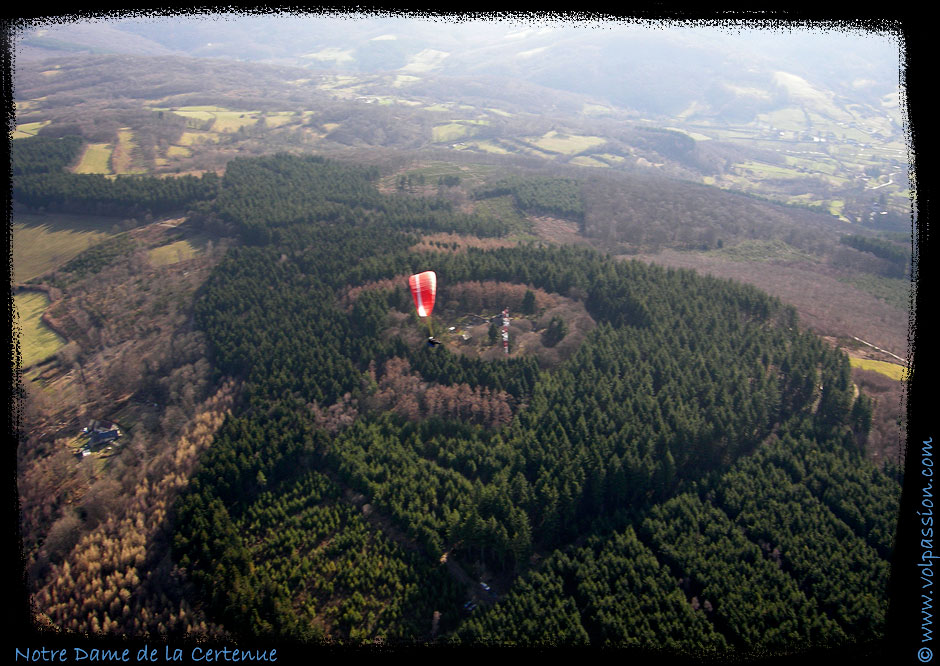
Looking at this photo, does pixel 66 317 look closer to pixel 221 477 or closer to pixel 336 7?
pixel 221 477

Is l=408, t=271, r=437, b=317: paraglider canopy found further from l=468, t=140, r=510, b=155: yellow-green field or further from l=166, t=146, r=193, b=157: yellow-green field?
l=468, t=140, r=510, b=155: yellow-green field

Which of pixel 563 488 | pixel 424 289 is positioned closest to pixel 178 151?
pixel 424 289

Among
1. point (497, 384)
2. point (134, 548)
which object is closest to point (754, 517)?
point (497, 384)

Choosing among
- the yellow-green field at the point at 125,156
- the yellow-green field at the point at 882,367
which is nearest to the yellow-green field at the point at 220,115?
the yellow-green field at the point at 125,156

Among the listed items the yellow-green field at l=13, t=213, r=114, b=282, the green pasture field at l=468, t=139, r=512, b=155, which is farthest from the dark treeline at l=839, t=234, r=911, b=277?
the yellow-green field at l=13, t=213, r=114, b=282

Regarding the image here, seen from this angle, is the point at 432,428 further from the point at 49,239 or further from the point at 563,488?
the point at 49,239

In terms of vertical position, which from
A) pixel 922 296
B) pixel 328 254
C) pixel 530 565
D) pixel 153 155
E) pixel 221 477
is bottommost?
pixel 530 565

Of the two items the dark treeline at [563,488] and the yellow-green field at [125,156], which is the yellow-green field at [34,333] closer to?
the dark treeline at [563,488]
